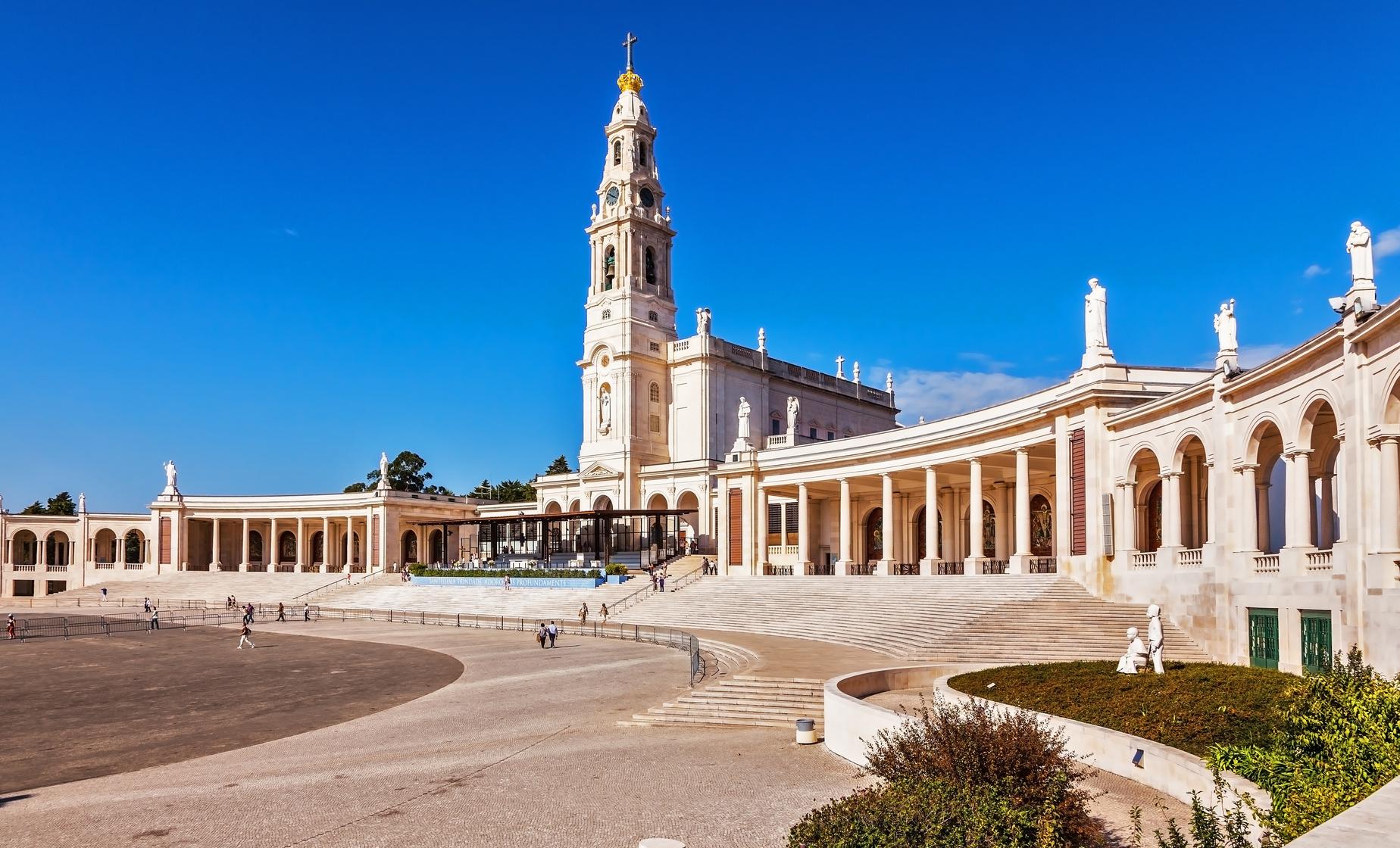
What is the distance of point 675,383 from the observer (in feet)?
268

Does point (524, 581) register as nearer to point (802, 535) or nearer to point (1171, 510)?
point (802, 535)

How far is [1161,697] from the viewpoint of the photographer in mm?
18109

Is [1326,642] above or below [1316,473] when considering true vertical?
below

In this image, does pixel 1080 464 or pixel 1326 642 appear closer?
pixel 1326 642

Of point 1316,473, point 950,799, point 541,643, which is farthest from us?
point 541,643

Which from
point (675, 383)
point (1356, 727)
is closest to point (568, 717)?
point (1356, 727)

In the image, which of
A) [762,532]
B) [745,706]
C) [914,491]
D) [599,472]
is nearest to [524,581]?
[599,472]

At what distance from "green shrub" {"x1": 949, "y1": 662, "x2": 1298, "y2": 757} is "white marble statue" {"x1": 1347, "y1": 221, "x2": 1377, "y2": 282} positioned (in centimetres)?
932

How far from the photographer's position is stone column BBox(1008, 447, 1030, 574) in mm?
42781

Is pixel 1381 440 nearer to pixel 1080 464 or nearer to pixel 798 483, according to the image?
pixel 1080 464

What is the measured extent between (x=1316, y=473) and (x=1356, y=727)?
1956 cm

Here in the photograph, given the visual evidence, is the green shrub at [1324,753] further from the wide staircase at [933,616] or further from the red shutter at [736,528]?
the red shutter at [736,528]

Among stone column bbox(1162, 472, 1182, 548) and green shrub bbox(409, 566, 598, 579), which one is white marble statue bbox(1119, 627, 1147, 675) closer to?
stone column bbox(1162, 472, 1182, 548)

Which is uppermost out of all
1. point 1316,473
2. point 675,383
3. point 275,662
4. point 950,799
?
point 675,383
